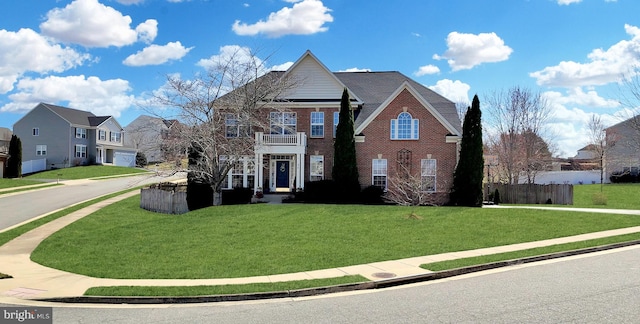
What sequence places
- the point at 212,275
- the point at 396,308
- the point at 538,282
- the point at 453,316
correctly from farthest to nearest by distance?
the point at 212,275 < the point at 538,282 < the point at 396,308 < the point at 453,316

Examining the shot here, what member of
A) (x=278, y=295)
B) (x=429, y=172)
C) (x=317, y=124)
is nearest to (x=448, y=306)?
(x=278, y=295)

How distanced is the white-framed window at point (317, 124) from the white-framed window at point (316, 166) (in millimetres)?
1599

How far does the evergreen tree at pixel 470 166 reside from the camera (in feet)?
79.3

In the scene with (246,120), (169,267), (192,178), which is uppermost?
(246,120)

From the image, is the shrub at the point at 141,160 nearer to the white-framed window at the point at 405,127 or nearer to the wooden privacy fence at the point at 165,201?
the wooden privacy fence at the point at 165,201

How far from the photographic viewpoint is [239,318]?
23.8 feet

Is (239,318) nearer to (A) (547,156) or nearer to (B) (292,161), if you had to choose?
(B) (292,161)

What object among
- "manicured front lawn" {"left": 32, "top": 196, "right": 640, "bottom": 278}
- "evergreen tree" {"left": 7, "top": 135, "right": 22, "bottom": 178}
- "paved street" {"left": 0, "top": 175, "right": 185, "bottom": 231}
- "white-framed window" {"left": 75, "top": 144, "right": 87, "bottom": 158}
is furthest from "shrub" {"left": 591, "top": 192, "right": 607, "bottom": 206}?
"white-framed window" {"left": 75, "top": 144, "right": 87, "bottom": 158}

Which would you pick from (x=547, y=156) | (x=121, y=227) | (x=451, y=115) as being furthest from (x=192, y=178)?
(x=547, y=156)

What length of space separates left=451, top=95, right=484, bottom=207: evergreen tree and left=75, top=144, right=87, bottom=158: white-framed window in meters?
54.1

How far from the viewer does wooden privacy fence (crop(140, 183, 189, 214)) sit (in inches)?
964

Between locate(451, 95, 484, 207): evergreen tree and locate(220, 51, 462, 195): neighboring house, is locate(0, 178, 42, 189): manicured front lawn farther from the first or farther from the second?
locate(451, 95, 484, 207): evergreen tree

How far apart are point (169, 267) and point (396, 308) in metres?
6.60

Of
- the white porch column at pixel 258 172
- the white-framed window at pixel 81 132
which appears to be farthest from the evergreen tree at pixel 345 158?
the white-framed window at pixel 81 132
